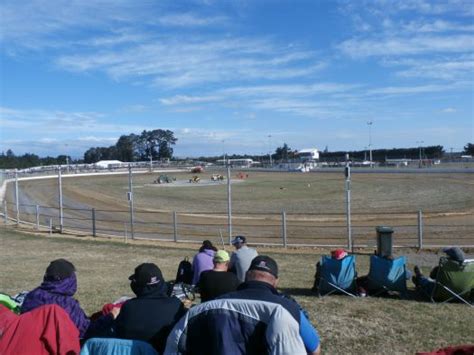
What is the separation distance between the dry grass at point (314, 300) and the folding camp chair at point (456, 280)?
0.91ft

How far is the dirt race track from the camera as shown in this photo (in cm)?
2133

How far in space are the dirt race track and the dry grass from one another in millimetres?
3763

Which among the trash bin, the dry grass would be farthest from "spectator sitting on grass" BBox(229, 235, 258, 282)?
the trash bin

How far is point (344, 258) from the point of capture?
922 centimetres

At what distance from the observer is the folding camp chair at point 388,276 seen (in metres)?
9.20

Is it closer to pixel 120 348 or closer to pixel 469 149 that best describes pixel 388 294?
pixel 120 348

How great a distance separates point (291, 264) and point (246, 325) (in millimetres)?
10772

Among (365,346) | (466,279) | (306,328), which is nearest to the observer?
(306,328)

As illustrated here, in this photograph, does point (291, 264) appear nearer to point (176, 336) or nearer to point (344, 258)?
point (344, 258)

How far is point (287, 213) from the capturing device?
28.7m

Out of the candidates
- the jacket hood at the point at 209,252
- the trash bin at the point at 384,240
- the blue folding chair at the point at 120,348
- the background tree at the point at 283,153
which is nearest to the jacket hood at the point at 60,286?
the blue folding chair at the point at 120,348

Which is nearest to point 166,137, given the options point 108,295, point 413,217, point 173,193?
point 173,193

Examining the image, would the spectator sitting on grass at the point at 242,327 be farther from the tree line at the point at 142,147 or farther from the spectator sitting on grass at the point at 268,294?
the tree line at the point at 142,147

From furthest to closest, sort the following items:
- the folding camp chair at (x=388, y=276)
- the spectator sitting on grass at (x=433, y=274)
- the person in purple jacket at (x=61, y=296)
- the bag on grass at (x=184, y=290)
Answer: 1. the folding camp chair at (x=388, y=276)
2. the spectator sitting on grass at (x=433, y=274)
3. the bag on grass at (x=184, y=290)
4. the person in purple jacket at (x=61, y=296)
